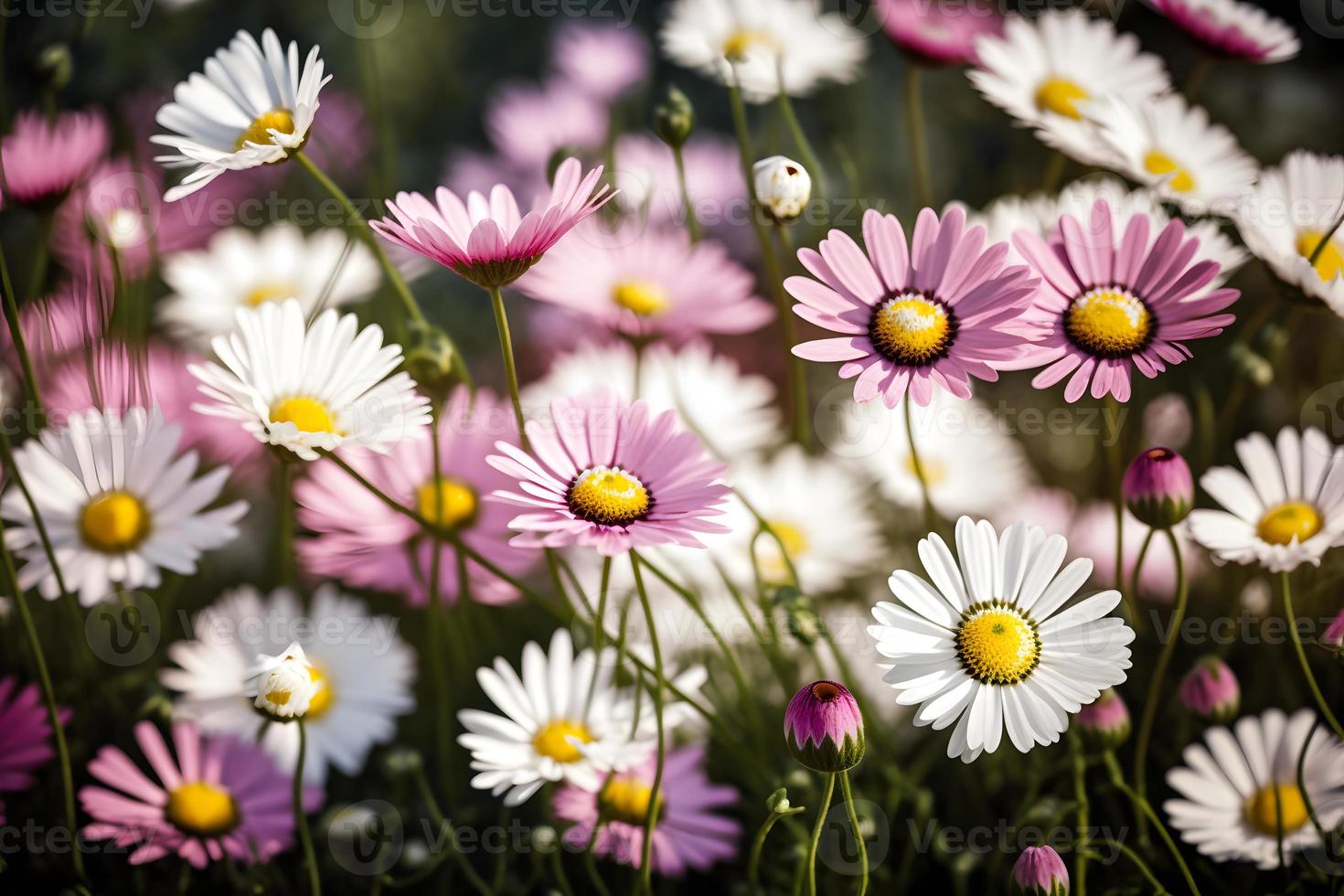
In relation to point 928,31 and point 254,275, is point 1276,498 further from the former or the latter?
point 254,275

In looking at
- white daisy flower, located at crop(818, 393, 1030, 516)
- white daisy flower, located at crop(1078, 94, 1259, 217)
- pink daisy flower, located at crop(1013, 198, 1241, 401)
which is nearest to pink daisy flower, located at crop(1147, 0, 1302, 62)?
white daisy flower, located at crop(1078, 94, 1259, 217)

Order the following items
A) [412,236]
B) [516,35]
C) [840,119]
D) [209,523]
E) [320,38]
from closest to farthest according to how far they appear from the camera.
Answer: [412,236], [209,523], [840,119], [320,38], [516,35]

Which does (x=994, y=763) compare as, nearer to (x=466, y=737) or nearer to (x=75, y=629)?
(x=466, y=737)

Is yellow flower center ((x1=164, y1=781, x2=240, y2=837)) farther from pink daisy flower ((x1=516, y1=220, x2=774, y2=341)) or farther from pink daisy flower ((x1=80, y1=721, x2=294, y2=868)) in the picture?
pink daisy flower ((x1=516, y1=220, x2=774, y2=341))

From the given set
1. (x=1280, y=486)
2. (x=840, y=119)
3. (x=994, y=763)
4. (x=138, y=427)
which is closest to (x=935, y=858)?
(x=994, y=763)

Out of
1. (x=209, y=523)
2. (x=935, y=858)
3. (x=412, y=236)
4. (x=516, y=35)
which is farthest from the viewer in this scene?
(x=516, y=35)

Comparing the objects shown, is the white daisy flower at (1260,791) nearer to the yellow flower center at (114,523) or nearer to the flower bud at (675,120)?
the flower bud at (675,120)

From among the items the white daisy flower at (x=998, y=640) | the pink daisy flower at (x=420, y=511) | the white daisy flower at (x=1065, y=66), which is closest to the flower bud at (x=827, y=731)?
the white daisy flower at (x=998, y=640)
